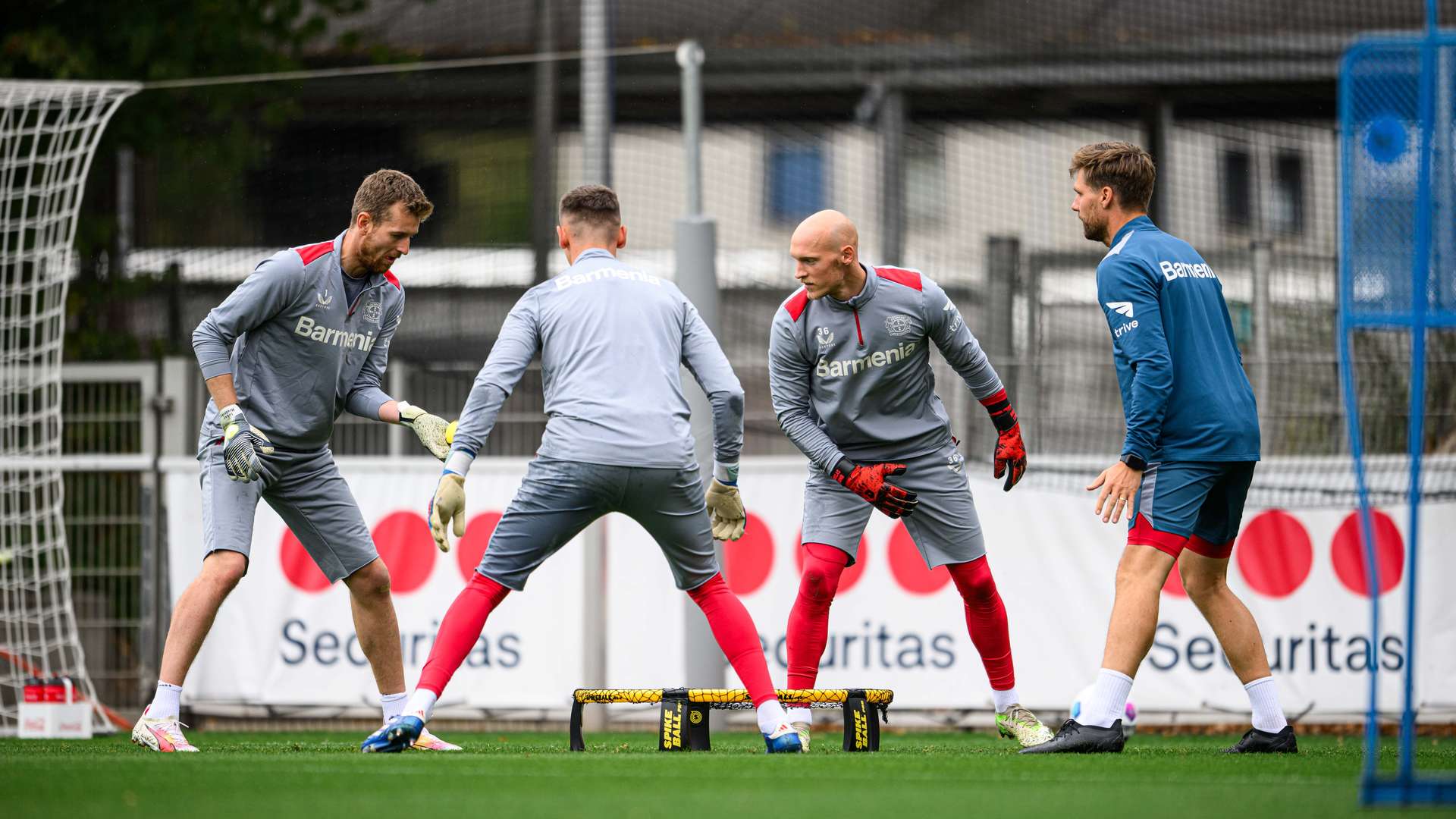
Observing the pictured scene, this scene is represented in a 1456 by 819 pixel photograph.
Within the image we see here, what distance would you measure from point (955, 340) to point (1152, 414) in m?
1.01

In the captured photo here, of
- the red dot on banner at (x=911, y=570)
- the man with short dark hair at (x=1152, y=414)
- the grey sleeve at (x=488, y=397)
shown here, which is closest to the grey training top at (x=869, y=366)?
the man with short dark hair at (x=1152, y=414)

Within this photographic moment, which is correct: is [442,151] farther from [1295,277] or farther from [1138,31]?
[1138,31]

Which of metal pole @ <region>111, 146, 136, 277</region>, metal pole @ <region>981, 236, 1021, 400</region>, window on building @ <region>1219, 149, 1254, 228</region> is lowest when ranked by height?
metal pole @ <region>981, 236, 1021, 400</region>

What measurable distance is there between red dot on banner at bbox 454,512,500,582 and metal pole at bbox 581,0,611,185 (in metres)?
2.03

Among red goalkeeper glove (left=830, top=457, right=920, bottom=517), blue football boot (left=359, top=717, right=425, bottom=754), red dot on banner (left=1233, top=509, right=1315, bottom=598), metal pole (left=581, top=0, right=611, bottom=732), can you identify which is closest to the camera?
blue football boot (left=359, top=717, right=425, bottom=754)

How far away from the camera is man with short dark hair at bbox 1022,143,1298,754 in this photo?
5.23 m

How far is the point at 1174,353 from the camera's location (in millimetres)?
5402

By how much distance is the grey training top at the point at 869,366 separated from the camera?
5934 mm

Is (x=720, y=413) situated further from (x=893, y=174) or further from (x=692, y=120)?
(x=893, y=174)

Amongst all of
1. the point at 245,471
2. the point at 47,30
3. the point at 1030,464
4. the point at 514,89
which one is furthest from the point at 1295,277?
the point at 47,30

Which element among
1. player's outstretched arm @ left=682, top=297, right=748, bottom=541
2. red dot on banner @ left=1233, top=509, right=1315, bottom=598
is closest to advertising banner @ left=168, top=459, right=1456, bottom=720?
red dot on banner @ left=1233, top=509, right=1315, bottom=598

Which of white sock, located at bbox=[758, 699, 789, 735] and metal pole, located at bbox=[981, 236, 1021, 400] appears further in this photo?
metal pole, located at bbox=[981, 236, 1021, 400]

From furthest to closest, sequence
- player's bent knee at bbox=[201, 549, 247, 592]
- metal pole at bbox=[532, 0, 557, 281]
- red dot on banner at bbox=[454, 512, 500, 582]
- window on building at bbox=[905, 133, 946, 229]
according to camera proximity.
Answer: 1. window on building at bbox=[905, 133, 946, 229]
2. metal pole at bbox=[532, 0, 557, 281]
3. red dot on banner at bbox=[454, 512, 500, 582]
4. player's bent knee at bbox=[201, 549, 247, 592]

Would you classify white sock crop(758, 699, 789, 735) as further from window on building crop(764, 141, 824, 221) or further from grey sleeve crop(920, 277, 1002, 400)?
window on building crop(764, 141, 824, 221)
